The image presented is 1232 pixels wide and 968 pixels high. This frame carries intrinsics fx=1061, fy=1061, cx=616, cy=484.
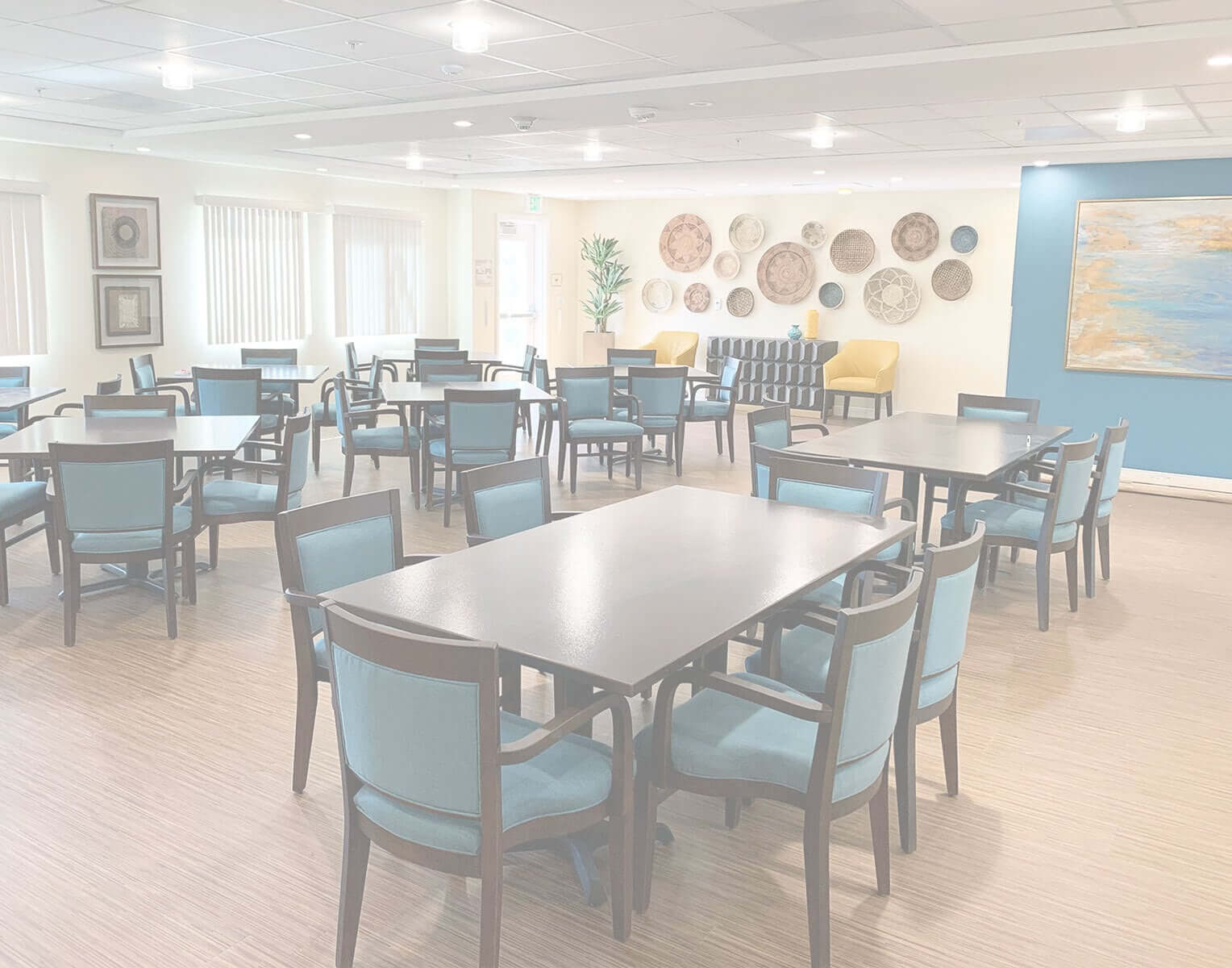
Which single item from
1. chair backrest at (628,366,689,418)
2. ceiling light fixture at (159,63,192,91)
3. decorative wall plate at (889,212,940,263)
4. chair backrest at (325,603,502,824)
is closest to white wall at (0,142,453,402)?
ceiling light fixture at (159,63,192,91)

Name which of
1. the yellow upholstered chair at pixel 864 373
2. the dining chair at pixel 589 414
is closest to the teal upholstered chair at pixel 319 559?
the dining chair at pixel 589 414

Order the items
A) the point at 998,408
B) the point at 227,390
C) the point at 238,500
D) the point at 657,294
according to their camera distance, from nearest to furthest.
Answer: the point at 238,500
the point at 998,408
the point at 227,390
the point at 657,294

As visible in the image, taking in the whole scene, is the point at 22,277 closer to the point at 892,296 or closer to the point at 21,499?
the point at 21,499

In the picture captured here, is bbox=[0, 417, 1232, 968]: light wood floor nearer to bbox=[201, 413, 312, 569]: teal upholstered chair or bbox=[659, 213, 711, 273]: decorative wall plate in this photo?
bbox=[201, 413, 312, 569]: teal upholstered chair

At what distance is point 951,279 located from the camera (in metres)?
11.8

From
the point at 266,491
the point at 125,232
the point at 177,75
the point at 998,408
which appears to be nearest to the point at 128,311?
the point at 125,232

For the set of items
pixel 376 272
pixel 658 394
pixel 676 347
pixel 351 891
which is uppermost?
pixel 376 272

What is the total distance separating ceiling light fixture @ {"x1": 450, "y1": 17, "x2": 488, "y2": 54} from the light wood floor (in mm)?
2705

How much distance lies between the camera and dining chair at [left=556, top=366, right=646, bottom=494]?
299 inches

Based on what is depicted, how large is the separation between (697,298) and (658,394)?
571 cm

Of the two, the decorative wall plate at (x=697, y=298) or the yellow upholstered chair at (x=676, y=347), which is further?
the decorative wall plate at (x=697, y=298)

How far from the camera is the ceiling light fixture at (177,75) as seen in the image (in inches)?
223

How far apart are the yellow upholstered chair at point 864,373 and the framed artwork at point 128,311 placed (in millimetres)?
6852

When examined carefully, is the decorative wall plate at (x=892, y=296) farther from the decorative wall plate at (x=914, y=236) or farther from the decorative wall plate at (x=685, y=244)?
the decorative wall plate at (x=685, y=244)
